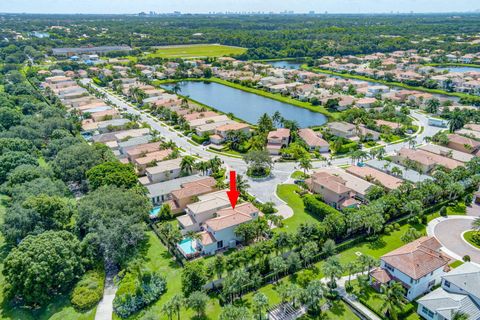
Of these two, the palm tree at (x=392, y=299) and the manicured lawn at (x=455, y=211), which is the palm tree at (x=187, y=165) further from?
the manicured lawn at (x=455, y=211)

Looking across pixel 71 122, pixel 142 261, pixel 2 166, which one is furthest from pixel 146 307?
pixel 71 122

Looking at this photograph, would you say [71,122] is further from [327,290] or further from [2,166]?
[327,290]

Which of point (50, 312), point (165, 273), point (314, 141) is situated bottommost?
point (50, 312)

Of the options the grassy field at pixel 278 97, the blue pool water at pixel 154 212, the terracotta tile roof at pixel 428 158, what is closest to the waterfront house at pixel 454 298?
the terracotta tile roof at pixel 428 158

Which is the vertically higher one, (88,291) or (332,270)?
(332,270)

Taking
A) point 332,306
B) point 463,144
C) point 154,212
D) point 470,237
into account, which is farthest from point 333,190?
point 463,144

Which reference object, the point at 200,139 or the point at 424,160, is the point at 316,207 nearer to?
the point at 424,160
